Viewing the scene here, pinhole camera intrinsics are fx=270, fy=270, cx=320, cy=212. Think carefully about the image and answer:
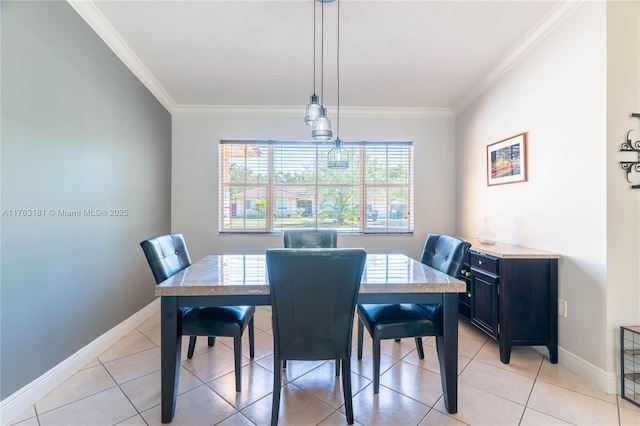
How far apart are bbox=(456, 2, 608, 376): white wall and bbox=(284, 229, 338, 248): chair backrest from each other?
175cm

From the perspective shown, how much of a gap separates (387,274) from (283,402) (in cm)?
102

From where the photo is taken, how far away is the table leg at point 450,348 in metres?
1.54

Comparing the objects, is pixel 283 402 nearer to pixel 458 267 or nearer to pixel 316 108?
pixel 458 267

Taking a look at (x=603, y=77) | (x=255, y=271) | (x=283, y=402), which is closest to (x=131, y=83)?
(x=255, y=271)

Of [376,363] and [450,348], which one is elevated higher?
[450,348]

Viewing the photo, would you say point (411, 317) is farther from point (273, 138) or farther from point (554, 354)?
point (273, 138)

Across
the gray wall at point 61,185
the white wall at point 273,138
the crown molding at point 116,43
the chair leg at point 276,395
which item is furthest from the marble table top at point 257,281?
the crown molding at point 116,43

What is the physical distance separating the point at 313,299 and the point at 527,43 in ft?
9.02

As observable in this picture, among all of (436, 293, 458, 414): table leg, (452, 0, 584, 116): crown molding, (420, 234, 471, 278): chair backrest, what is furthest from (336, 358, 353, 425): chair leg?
(452, 0, 584, 116): crown molding

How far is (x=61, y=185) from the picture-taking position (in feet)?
6.12

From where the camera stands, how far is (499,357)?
2172 millimetres

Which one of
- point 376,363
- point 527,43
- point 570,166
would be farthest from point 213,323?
point 527,43

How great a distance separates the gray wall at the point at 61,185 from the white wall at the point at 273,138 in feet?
2.71

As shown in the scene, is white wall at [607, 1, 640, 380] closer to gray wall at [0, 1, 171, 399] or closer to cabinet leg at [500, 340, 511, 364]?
cabinet leg at [500, 340, 511, 364]
